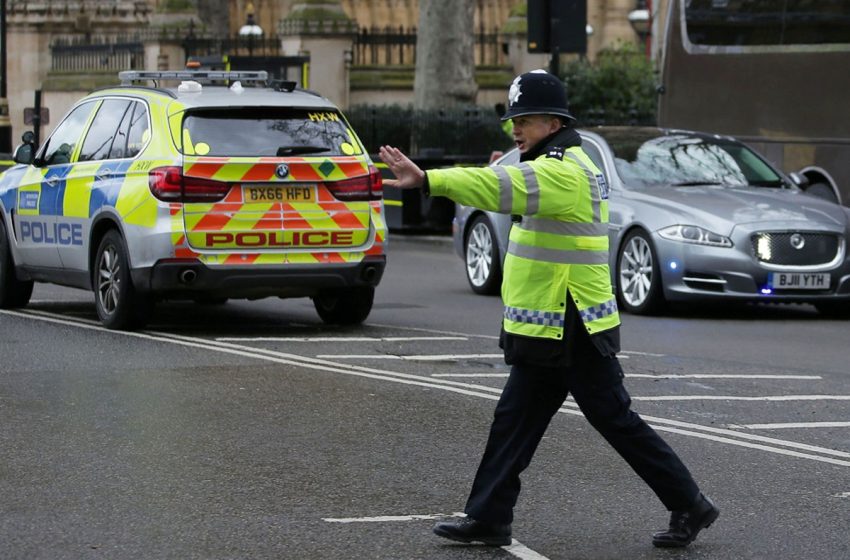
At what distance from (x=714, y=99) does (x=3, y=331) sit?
9956 millimetres

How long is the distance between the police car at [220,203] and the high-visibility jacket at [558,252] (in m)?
5.97

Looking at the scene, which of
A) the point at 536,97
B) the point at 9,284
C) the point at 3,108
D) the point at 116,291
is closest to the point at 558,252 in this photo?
the point at 536,97

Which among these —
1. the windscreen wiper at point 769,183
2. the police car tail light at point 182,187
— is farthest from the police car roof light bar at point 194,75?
the windscreen wiper at point 769,183

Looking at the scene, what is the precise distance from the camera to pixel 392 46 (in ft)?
117

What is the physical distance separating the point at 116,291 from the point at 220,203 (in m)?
1.16

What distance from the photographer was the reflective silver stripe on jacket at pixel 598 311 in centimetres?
645

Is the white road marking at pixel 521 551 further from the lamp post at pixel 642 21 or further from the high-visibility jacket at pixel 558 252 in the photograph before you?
the lamp post at pixel 642 21

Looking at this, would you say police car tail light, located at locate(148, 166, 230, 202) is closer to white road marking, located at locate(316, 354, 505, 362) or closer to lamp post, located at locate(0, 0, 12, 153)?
white road marking, located at locate(316, 354, 505, 362)

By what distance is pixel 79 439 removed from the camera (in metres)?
8.61

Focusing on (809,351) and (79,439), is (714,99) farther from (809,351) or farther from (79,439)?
(79,439)

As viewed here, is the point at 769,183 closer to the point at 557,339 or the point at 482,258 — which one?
the point at 482,258

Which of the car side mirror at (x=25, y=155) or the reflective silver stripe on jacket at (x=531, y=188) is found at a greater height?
the reflective silver stripe on jacket at (x=531, y=188)

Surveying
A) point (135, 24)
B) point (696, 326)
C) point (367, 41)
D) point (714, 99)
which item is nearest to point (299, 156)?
point (696, 326)

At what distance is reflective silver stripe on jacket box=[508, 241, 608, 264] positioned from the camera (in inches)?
255
